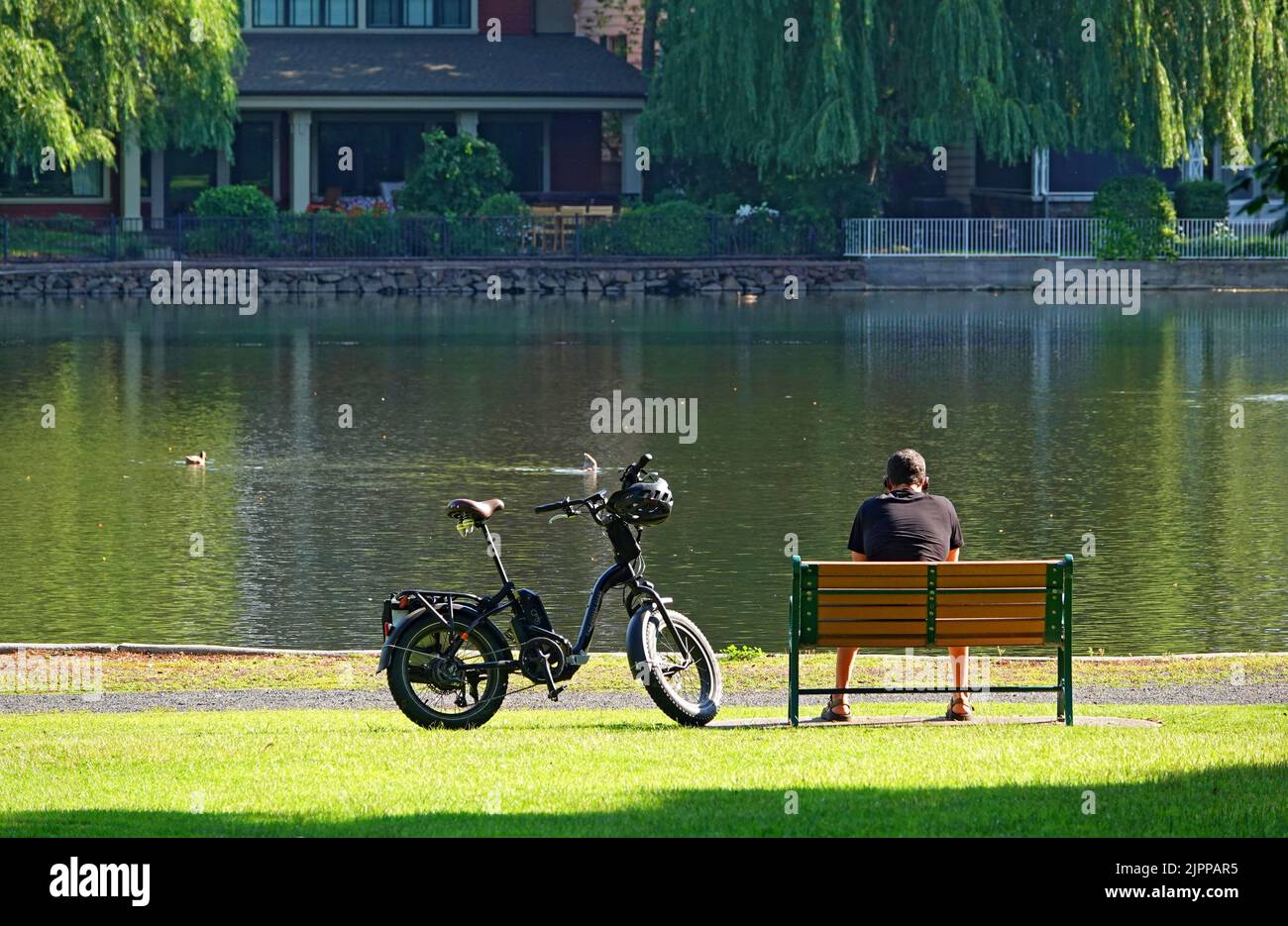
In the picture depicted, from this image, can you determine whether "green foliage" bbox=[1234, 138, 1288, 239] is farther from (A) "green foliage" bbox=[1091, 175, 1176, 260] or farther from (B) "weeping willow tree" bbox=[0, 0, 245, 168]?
(A) "green foliage" bbox=[1091, 175, 1176, 260]

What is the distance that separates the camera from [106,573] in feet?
57.3

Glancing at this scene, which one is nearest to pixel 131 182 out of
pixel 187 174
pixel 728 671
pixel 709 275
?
pixel 187 174

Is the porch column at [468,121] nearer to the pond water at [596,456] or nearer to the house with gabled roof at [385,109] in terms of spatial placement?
the house with gabled roof at [385,109]

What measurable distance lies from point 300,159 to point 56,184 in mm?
6303

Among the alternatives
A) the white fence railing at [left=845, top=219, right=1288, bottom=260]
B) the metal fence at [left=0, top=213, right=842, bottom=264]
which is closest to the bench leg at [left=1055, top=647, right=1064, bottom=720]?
the white fence railing at [left=845, top=219, right=1288, bottom=260]

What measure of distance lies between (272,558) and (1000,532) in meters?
6.15

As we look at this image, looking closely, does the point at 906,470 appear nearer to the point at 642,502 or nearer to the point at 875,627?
the point at 875,627

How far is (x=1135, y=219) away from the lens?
→ 50562 millimetres

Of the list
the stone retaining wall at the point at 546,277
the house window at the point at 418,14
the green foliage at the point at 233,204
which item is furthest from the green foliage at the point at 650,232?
the house window at the point at 418,14

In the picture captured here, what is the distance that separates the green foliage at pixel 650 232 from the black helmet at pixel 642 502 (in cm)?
4124

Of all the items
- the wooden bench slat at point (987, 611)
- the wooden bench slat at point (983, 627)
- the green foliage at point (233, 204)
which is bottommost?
the wooden bench slat at point (983, 627)

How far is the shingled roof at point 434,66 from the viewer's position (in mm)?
54719

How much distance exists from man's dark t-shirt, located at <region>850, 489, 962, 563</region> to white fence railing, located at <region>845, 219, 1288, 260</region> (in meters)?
40.6

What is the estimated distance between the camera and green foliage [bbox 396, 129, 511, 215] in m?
51.7
